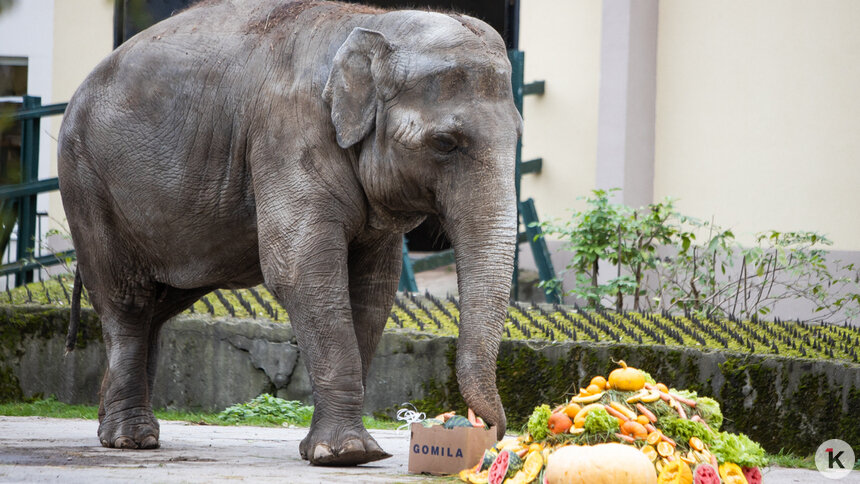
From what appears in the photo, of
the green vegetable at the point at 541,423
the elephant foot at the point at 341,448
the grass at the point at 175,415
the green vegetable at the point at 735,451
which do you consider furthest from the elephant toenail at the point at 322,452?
the grass at the point at 175,415

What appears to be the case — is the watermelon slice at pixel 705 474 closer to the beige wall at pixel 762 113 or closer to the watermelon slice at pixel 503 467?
the watermelon slice at pixel 503 467

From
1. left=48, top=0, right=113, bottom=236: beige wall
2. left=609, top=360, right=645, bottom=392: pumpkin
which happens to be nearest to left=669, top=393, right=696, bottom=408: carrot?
left=609, top=360, right=645, bottom=392: pumpkin

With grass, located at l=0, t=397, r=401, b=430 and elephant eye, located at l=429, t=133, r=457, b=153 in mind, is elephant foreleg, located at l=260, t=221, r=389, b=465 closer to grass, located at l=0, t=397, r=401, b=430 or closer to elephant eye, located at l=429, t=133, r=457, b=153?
elephant eye, located at l=429, t=133, r=457, b=153

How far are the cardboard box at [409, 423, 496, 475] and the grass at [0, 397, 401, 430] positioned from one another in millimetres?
2457

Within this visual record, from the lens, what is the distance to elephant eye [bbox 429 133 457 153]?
516 centimetres

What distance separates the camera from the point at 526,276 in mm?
12758

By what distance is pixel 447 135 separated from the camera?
5.15 metres

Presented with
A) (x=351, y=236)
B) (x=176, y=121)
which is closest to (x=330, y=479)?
(x=351, y=236)

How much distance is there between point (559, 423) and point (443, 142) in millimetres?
1401

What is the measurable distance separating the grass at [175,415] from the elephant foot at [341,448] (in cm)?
224

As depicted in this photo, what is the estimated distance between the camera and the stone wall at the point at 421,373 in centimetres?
662

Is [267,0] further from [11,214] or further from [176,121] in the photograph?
[11,214]

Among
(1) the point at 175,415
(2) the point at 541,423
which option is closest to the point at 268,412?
(1) the point at 175,415

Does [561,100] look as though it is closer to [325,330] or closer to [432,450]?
[325,330]
